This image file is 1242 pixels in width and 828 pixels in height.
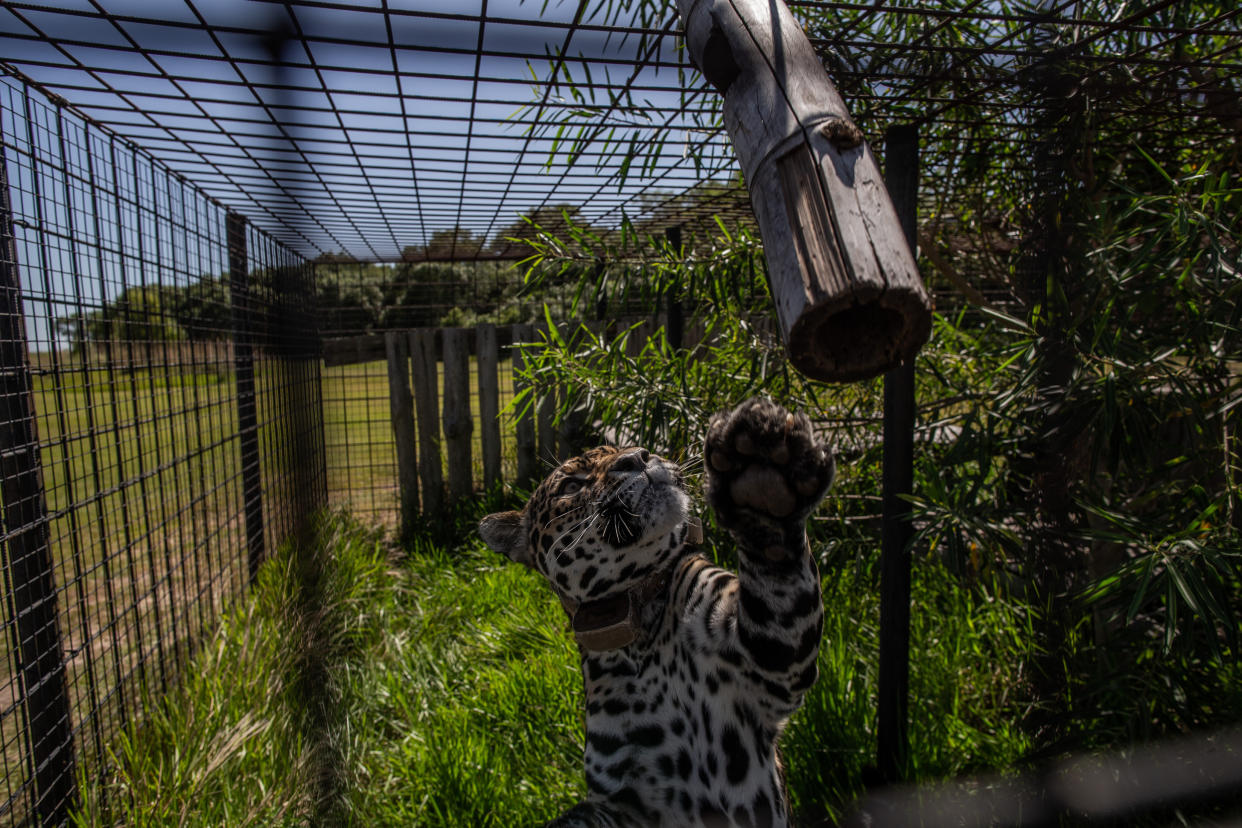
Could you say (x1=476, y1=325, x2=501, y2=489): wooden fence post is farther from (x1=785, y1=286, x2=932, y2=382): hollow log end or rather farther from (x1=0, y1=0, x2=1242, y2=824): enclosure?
(x1=785, y1=286, x2=932, y2=382): hollow log end

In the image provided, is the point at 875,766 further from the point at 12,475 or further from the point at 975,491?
the point at 12,475

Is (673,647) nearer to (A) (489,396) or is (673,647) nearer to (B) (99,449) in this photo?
(B) (99,449)

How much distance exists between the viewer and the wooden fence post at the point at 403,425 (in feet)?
20.1

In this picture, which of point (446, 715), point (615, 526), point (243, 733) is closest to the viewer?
point (615, 526)

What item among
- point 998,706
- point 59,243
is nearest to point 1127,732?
point 998,706

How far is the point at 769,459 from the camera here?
1.19 m

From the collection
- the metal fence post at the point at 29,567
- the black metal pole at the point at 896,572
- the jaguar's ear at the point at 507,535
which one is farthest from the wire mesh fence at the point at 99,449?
the black metal pole at the point at 896,572

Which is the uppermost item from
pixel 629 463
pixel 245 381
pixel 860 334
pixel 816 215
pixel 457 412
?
pixel 816 215

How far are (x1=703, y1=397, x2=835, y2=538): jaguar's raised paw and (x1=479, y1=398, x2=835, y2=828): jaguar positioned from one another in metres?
0.11

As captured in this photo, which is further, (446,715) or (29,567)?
(446,715)

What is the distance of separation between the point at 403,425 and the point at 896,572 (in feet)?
16.0

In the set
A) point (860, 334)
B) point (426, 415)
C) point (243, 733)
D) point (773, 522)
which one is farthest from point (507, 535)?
point (426, 415)

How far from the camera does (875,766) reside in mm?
2336

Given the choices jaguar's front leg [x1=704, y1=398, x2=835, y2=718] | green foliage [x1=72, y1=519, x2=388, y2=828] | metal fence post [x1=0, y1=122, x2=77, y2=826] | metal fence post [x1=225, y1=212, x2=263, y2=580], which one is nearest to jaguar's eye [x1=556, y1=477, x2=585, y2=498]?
jaguar's front leg [x1=704, y1=398, x2=835, y2=718]
